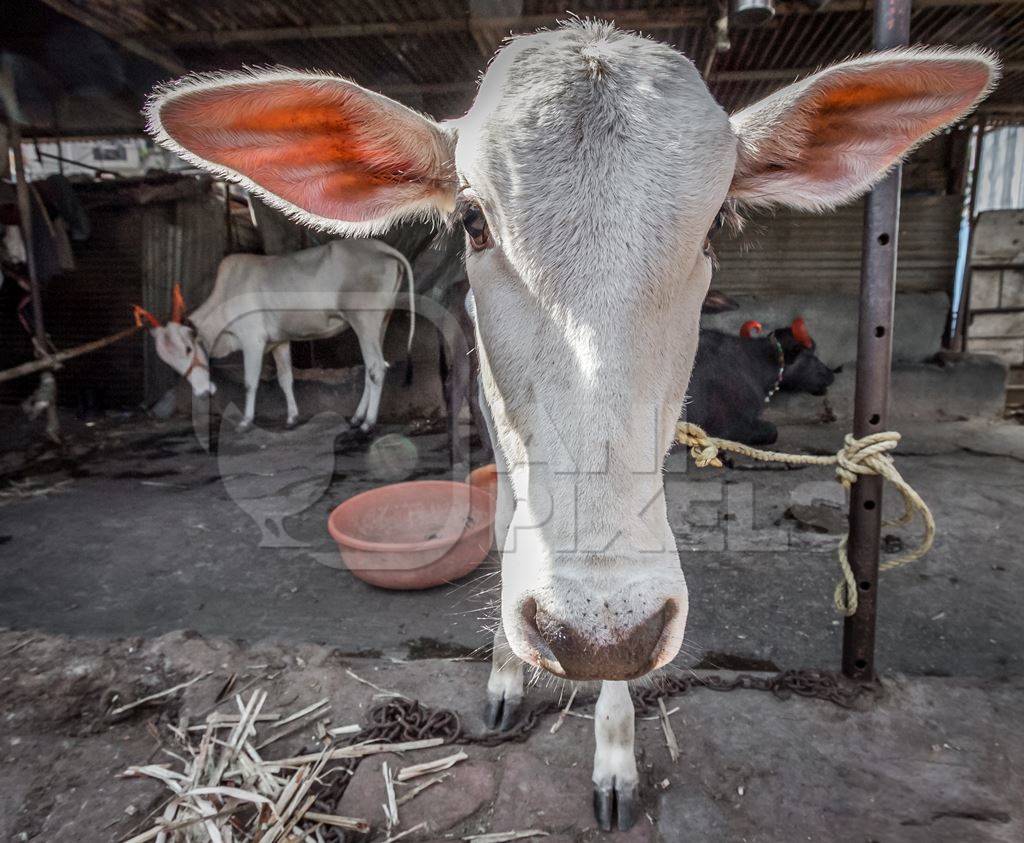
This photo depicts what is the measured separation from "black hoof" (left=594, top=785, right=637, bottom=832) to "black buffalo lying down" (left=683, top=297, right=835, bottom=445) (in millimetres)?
4271

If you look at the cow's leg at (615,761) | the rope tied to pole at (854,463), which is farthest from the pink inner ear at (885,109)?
the cow's leg at (615,761)

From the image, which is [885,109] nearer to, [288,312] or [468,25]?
[468,25]

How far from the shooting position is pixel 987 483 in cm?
486

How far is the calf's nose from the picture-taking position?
3.30 ft

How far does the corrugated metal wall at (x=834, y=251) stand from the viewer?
7.80 meters

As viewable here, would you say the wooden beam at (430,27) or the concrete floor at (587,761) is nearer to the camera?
the concrete floor at (587,761)

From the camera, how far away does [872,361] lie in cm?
213

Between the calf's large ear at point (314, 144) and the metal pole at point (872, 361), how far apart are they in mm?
1533

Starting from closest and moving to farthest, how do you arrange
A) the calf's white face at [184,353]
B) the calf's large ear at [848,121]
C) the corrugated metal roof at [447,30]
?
1. the calf's large ear at [848,121]
2. the corrugated metal roof at [447,30]
3. the calf's white face at [184,353]

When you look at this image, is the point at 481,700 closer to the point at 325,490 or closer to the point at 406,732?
the point at 406,732

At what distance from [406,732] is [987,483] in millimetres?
5201

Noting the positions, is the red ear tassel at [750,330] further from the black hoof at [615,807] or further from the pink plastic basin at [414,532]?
the black hoof at [615,807]

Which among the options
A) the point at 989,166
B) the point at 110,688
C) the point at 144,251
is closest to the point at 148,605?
the point at 110,688

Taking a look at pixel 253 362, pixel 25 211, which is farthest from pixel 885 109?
pixel 25 211
